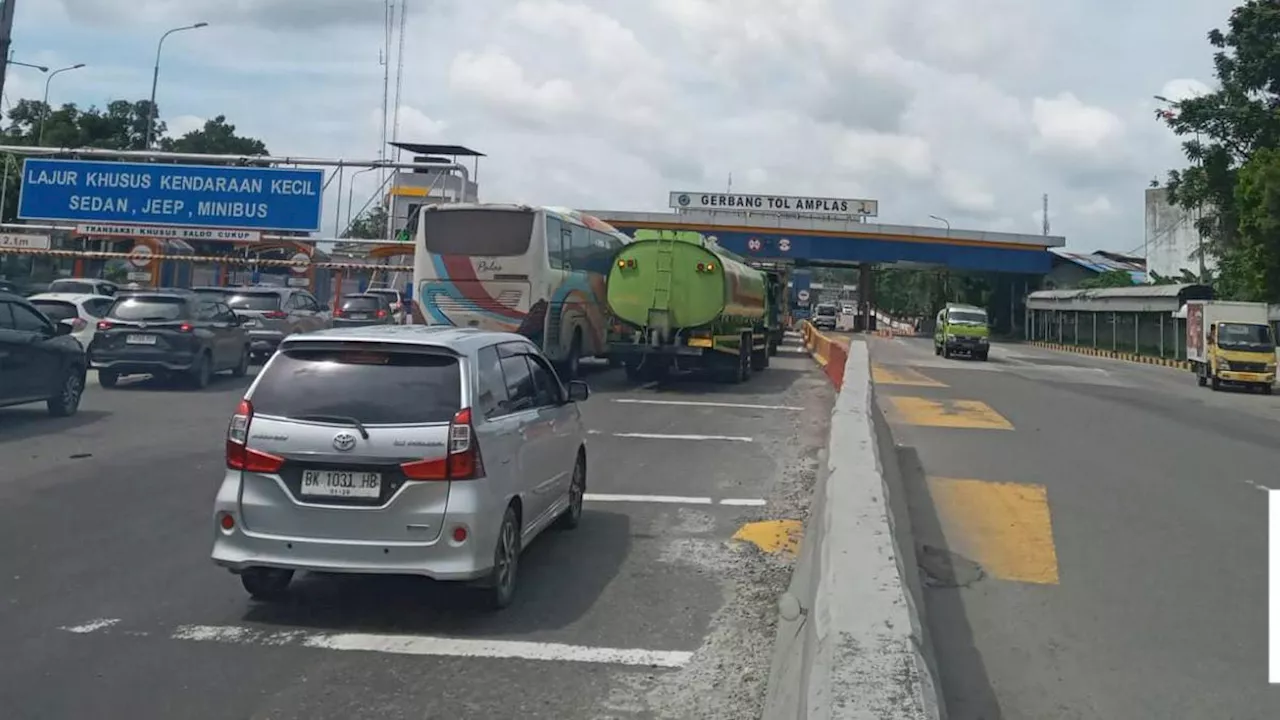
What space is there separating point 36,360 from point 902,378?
1882 centimetres

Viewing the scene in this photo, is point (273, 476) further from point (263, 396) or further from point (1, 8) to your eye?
point (1, 8)

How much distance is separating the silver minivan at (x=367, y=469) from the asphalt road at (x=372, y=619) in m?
0.39

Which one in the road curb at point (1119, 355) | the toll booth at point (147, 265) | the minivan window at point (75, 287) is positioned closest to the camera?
the minivan window at point (75, 287)

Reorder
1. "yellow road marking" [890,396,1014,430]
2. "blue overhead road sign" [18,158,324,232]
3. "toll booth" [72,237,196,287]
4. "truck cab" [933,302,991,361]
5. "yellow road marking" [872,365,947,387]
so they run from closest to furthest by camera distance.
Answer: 1. "yellow road marking" [890,396,1014,430]
2. "yellow road marking" [872,365,947,387]
3. "blue overhead road sign" [18,158,324,232]
4. "toll booth" [72,237,196,287]
5. "truck cab" [933,302,991,361]

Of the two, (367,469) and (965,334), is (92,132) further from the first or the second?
(367,469)

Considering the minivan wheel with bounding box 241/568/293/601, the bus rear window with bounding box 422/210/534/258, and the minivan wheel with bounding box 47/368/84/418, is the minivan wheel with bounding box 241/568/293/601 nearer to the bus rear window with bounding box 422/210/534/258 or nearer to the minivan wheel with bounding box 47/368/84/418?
the minivan wheel with bounding box 47/368/84/418

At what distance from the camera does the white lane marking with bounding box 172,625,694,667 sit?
5.67 m

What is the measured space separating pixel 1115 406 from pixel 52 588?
18896mm

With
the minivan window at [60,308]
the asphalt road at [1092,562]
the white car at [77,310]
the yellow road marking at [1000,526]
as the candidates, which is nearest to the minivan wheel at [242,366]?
the white car at [77,310]

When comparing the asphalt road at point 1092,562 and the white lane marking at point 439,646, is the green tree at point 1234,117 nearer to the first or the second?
the asphalt road at point 1092,562

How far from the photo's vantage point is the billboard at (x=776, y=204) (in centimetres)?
6462

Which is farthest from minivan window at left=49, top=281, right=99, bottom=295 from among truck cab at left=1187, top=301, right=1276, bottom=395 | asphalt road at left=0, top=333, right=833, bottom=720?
truck cab at left=1187, top=301, right=1276, bottom=395

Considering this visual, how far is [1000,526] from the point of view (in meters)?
8.90

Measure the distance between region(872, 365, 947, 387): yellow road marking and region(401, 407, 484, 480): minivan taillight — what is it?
18598mm
